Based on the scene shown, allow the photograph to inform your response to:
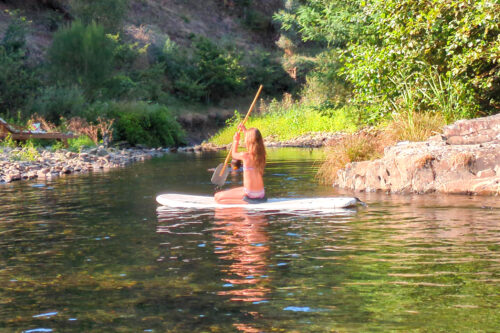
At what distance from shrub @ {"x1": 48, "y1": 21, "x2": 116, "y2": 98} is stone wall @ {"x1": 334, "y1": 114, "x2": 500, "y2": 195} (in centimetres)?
2749

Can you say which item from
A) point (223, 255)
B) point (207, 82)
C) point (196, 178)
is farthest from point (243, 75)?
point (223, 255)

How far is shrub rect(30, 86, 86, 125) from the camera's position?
3359 cm

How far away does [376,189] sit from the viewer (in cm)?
1544

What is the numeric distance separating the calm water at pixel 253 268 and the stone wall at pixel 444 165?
65cm

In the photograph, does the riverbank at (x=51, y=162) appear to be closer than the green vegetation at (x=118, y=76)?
Yes

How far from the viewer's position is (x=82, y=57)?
134ft

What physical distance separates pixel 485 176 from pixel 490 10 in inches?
148

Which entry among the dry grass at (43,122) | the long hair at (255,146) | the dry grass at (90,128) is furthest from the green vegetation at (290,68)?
the long hair at (255,146)

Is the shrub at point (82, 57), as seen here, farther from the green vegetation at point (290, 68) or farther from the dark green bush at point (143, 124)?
the dark green bush at point (143, 124)

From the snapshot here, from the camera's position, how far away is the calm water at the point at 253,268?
237 inches

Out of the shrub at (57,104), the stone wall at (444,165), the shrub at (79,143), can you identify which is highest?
the shrub at (57,104)

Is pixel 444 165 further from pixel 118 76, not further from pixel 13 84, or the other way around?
pixel 118 76

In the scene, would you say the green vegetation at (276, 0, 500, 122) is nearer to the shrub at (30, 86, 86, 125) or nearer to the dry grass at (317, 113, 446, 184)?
the dry grass at (317, 113, 446, 184)

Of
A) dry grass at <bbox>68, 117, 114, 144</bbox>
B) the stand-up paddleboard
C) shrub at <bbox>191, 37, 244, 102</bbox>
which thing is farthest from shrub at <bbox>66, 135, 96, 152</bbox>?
shrub at <bbox>191, 37, 244, 102</bbox>
